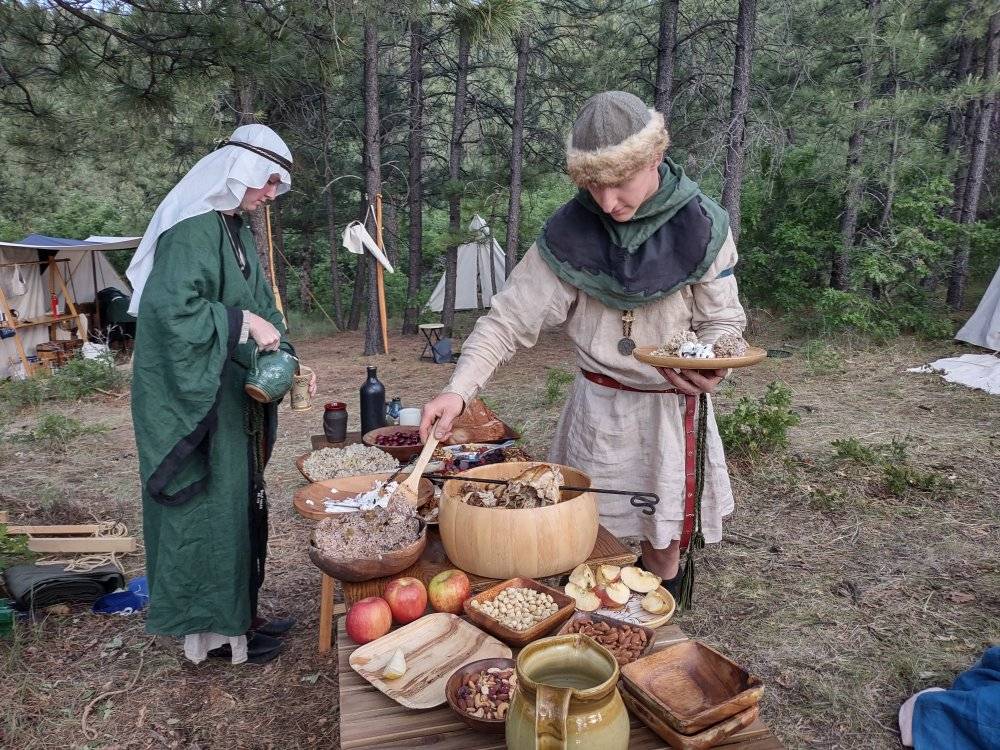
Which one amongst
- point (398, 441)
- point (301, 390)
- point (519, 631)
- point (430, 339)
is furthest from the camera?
point (430, 339)

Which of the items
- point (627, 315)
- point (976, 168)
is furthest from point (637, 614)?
point (976, 168)

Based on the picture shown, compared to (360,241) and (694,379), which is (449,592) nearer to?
(694,379)

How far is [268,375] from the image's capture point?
2.33m

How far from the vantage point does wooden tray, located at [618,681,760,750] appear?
1123 mm

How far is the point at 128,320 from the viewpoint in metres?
11.3

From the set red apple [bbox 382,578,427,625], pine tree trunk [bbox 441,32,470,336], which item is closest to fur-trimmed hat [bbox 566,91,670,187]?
red apple [bbox 382,578,427,625]

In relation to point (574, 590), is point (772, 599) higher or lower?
lower

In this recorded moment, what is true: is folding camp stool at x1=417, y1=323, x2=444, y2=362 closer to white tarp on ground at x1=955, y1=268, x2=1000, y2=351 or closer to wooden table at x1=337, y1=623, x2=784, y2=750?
white tarp on ground at x1=955, y1=268, x2=1000, y2=351

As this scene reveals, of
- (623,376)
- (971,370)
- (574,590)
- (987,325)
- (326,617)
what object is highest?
(623,376)

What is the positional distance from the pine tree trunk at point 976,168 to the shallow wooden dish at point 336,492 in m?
10.2

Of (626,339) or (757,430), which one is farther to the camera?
(757,430)

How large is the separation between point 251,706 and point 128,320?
33.2 feet

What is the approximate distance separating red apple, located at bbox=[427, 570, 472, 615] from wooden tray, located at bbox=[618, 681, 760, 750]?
492 mm

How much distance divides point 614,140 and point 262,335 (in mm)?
1343
